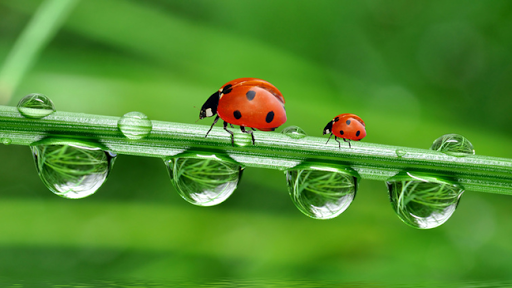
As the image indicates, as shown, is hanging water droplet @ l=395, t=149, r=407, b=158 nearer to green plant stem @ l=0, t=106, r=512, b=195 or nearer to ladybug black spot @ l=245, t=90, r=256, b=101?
green plant stem @ l=0, t=106, r=512, b=195

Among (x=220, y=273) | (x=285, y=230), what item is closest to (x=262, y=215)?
(x=285, y=230)

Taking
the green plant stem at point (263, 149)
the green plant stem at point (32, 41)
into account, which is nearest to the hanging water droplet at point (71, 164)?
the green plant stem at point (263, 149)

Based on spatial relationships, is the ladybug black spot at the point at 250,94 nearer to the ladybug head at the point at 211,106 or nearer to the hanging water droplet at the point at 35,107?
the ladybug head at the point at 211,106

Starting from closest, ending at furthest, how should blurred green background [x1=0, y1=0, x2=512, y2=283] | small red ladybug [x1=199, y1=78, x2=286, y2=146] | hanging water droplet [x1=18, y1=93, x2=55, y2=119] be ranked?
hanging water droplet [x1=18, y1=93, x2=55, y2=119], small red ladybug [x1=199, y1=78, x2=286, y2=146], blurred green background [x1=0, y1=0, x2=512, y2=283]

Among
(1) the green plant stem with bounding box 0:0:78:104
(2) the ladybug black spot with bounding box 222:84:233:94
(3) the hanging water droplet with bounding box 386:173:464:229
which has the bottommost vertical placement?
(3) the hanging water droplet with bounding box 386:173:464:229

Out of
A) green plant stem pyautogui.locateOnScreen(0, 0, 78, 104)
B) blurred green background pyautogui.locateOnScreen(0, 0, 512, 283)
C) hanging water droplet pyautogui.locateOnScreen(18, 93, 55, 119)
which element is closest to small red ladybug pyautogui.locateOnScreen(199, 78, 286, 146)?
hanging water droplet pyautogui.locateOnScreen(18, 93, 55, 119)

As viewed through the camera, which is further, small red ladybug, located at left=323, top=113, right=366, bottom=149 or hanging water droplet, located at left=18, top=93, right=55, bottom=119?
small red ladybug, located at left=323, top=113, right=366, bottom=149

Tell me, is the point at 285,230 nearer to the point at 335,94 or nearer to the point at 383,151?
the point at 335,94
